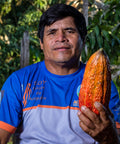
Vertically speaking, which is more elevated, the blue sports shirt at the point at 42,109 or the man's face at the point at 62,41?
the man's face at the point at 62,41

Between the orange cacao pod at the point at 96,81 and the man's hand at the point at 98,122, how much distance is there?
1.7 inches

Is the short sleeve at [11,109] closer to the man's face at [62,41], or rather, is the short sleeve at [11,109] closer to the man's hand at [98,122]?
the man's face at [62,41]

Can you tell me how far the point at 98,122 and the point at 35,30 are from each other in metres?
5.09

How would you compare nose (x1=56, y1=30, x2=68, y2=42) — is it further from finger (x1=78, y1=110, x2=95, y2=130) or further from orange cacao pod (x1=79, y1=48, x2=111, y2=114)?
finger (x1=78, y1=110, x2=95, y2=130)

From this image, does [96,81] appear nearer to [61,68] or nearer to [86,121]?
[86,121]

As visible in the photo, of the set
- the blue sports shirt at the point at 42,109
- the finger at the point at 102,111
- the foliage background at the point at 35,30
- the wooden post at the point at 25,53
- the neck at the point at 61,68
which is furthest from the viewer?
the foliage background at the point at 35,30

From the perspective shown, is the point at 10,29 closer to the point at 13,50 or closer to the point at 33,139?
the point at 13,50

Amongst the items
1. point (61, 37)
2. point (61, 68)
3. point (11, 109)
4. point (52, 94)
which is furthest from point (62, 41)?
point (11, 109)

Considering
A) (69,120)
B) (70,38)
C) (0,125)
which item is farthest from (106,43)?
(0,125)

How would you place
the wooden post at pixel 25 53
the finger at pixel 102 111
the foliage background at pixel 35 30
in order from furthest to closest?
the foliage background at pixel 35 30, the wooden post at pixel 25 53, the finger at pixel 102 111

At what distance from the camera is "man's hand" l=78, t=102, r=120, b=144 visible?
1.01 m

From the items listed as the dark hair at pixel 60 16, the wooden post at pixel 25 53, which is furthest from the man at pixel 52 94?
the wooden post at pixel 25 53

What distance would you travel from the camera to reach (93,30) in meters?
2.90

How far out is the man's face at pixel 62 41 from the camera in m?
1.39
